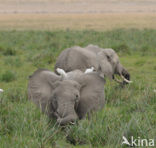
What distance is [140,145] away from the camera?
3.64 metres

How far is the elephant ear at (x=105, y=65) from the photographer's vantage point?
6.75m

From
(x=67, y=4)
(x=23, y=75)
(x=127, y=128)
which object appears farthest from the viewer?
(x=67, y=4)

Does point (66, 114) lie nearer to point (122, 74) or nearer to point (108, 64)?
point (108, 64)

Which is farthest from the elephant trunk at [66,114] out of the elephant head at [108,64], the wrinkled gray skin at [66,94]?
the elephant head at [108,64]

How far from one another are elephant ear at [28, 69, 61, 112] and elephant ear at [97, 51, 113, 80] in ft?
5.77

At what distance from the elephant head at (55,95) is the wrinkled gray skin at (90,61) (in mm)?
1400

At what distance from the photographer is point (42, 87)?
198 inches

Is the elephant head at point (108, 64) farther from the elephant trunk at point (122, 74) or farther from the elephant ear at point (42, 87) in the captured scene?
the elephant ear at point (42, 87)

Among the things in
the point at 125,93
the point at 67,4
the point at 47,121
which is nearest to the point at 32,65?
the point at 125,93

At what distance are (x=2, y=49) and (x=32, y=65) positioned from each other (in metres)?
3.31

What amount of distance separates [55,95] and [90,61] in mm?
2403

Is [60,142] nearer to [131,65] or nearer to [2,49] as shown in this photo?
[131,65]

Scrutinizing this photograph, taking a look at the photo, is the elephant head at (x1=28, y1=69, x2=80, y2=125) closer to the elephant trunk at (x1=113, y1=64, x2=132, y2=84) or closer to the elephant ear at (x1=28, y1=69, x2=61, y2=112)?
the elephant ear at (x1=28, y1=69, x2=61, y2=112)

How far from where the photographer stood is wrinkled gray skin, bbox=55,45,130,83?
260 inches
